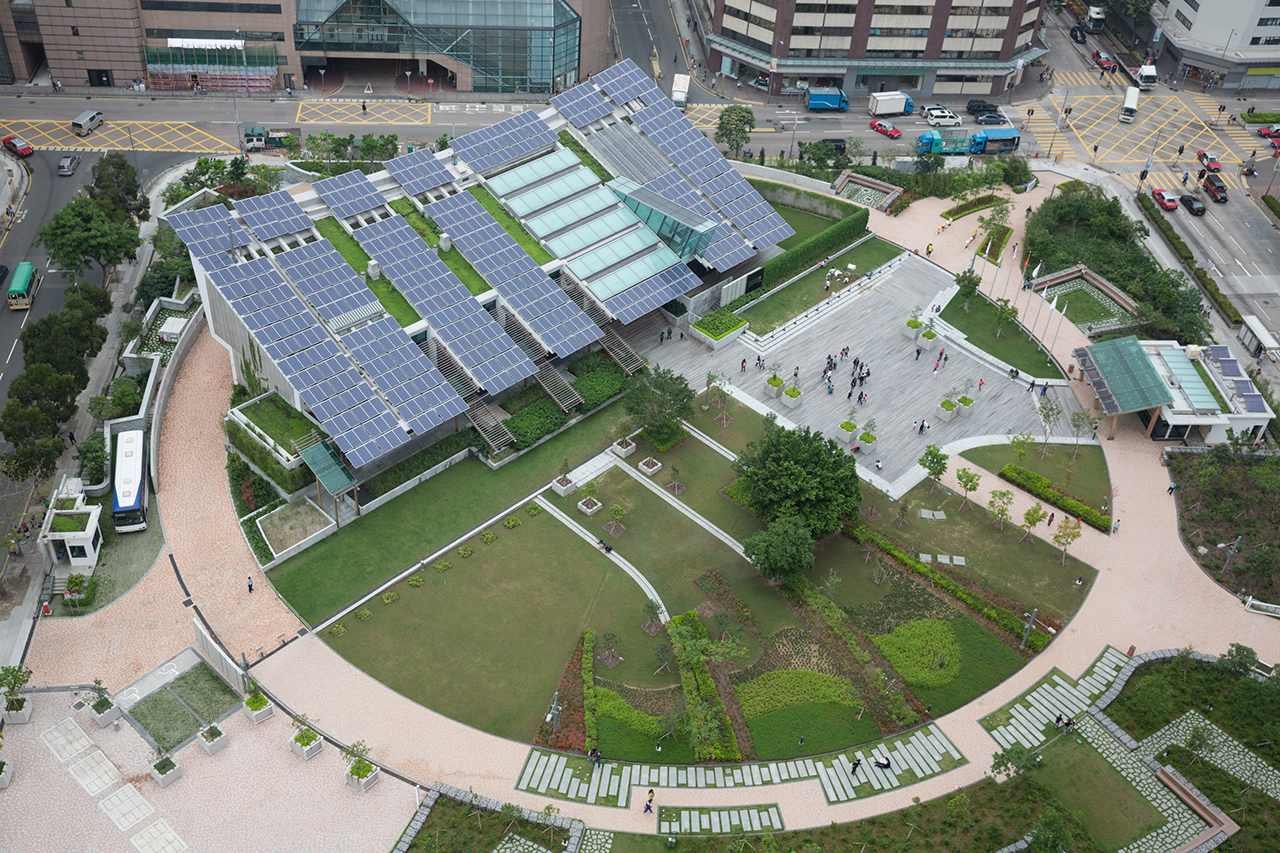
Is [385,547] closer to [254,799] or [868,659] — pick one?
[254,799]

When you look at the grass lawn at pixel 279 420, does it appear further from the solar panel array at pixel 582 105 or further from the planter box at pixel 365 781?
the solar panel array at pixel 582 105

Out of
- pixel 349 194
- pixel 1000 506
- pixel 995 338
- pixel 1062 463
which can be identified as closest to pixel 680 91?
pixel 995 338

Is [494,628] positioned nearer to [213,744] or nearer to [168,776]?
[213,744]

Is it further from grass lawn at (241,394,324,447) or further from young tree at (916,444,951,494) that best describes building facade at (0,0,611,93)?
young tree at (916,444,951,494)

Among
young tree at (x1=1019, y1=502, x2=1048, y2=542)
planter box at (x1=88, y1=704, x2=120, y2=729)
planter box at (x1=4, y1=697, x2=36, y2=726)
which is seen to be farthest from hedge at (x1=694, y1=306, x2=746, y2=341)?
planter box at (x1=4, y1=697, x2=36, y2=726)

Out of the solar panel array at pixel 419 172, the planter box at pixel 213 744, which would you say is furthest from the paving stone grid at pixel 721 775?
the solar panel array at pixel 419 172
